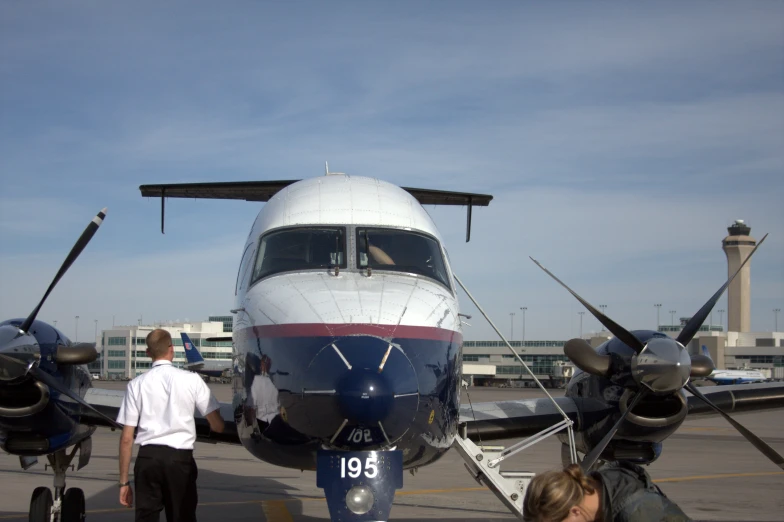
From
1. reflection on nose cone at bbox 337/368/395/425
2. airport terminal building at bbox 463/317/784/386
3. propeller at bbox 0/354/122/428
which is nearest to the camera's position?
reflection on nose cone at bbox 337/368/395/425

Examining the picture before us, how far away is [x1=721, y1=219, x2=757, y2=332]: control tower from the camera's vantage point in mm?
139625

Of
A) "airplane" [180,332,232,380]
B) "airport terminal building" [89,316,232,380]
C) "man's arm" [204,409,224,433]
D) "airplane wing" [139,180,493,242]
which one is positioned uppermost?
"airplane wing" [139,180,493,242]

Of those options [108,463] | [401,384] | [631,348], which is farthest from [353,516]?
[108,463]

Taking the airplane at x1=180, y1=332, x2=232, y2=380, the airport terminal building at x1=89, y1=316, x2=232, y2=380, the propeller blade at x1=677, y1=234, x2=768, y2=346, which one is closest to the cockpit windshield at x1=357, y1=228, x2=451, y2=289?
the propeller blade at x1=677, y1=234, x2=768, y2=346

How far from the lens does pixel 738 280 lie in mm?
139250

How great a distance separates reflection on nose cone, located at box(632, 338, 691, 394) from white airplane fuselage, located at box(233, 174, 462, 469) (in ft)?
5.86

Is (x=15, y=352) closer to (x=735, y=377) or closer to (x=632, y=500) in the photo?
(x=632, y=500)

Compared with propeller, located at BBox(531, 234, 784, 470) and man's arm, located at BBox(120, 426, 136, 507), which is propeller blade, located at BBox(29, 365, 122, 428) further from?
propeller, located at BBox(531, 234, 784, 470)

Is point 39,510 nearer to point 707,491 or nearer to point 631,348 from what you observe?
point 631,348

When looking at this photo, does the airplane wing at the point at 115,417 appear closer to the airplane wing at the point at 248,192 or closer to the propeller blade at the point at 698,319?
the airplane wing at the point at 248,192

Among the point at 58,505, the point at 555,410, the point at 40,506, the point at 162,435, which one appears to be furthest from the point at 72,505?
the point at 555,410

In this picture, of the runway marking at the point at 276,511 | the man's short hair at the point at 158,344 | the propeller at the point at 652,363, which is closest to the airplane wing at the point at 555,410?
the propeller at the point at 652,363

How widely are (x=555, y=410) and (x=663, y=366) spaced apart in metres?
2.51

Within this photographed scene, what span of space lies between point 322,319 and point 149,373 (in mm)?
1354
